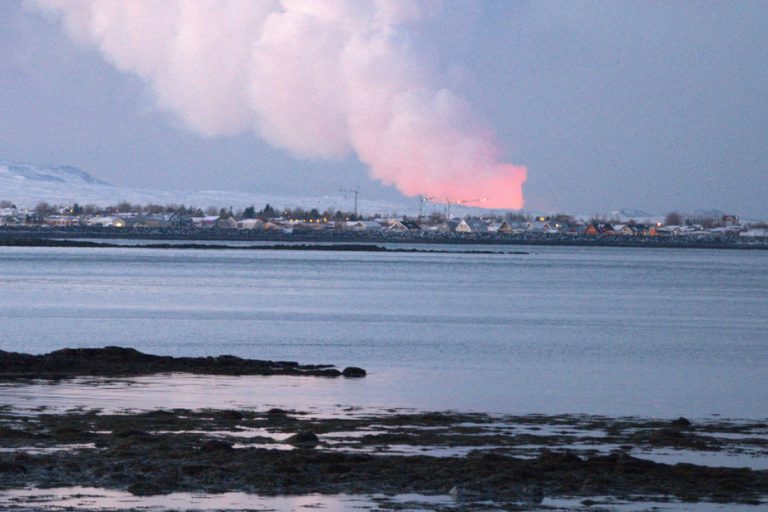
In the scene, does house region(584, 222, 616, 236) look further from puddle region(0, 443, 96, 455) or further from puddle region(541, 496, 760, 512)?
puddle region(541, 496, 760, 512)

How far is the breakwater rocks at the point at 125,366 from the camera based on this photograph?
1711 centimetres

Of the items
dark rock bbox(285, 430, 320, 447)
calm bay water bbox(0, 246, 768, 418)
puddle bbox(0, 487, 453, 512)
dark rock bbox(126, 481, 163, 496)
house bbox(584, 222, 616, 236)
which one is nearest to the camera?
puddle bbox(0, 487, 453, 512)

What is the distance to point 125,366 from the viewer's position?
17875 millimetres

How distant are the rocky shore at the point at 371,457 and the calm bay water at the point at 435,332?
6.37 feet

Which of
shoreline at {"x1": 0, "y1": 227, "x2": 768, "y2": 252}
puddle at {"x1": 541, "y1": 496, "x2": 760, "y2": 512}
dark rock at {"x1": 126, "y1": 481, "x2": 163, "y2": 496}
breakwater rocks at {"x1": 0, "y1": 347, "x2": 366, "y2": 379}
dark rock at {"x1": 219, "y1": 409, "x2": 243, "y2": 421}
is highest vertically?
puddle at {"x1": 541, "y1": 496, "x2": 760, "y2": 512}

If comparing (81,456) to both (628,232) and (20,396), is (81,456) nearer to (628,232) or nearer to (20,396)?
(20,396)

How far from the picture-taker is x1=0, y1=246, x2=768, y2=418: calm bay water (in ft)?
54.4

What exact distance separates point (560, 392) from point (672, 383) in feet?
8.89

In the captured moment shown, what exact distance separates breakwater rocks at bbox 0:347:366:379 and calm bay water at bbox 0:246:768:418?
30.2 inches

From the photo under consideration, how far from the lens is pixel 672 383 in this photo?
63.2 feet

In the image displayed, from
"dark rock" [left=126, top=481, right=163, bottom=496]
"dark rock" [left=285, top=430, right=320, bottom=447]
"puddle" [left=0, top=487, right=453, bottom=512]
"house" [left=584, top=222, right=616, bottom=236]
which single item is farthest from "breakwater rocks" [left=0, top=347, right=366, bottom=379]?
"house" [left=584, top=222, right=616, bottom=236]

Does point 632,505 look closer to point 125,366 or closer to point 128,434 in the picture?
point 128,434

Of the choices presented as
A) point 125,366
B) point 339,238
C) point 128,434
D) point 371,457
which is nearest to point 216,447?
point 128,434

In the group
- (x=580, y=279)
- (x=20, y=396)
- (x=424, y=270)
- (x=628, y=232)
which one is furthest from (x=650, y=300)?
(x=628, y=232)
